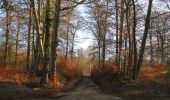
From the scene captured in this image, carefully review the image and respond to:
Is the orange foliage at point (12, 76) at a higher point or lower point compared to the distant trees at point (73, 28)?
lower

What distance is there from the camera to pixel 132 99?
1877cm

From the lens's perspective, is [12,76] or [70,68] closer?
[12,76]

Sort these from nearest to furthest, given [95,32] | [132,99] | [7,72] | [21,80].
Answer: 1. [132,99]
2. [21,80]
3. [7,72]
4. [95,32]

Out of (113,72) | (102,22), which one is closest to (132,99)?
(113,72)

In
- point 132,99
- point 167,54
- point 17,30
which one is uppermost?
point 17,30

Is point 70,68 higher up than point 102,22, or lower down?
lower down

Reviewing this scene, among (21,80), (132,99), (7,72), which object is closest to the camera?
(132,99)

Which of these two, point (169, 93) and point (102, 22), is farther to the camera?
point (102, 22)

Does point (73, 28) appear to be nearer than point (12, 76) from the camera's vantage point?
No

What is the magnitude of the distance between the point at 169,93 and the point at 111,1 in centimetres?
1669

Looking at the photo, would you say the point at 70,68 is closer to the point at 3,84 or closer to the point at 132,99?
the point at 3,84

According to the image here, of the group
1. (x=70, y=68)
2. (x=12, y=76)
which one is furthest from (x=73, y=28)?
(x=12, y=76)

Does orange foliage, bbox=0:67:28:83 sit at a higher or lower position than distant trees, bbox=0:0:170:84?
lower

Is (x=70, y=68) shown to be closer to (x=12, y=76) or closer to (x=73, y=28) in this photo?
(x=73, y=28)
